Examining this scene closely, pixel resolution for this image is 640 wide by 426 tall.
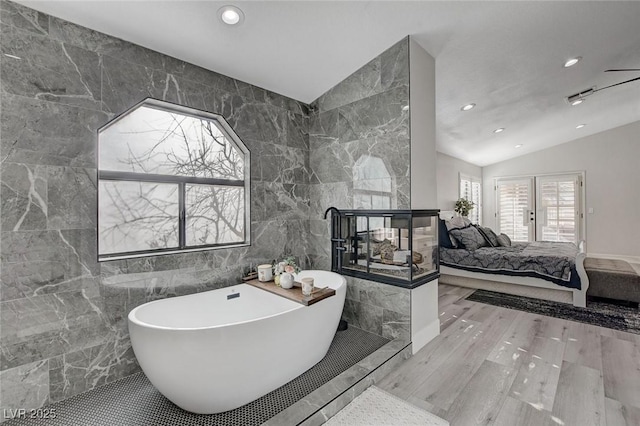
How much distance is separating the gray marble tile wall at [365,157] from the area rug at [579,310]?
191 centimetres

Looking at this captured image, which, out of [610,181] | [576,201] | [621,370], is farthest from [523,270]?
[610,181]

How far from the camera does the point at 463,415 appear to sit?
1.73 metres

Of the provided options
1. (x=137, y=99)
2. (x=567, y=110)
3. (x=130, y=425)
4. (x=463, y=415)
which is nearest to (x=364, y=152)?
(x=137, y=99)

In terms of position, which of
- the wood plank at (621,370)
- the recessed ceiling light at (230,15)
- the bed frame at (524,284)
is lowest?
the wood plank at (621,370)

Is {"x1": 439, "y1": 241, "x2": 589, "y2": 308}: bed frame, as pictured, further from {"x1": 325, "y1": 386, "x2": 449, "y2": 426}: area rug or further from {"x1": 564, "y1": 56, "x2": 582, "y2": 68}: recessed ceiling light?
{"x1": 325, "y1": 386, "x2": 449, "y2": 426}: area rug

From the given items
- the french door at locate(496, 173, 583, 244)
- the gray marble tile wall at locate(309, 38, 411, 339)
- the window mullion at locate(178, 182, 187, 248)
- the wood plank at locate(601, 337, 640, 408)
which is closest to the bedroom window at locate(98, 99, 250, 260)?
the window mullion at locate(178, 182, 187, 248)

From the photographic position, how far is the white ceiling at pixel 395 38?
196cm

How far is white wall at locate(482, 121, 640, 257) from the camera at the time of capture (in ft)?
18.4

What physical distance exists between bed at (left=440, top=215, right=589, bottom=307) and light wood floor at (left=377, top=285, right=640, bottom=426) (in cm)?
68

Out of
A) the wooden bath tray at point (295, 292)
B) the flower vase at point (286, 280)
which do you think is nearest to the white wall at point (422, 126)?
the wooden bath tray at point (295, 292)

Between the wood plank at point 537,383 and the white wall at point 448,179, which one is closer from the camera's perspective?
the wood plank at point 537,383

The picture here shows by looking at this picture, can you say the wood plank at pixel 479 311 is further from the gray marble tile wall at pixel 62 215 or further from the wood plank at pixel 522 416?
the gray marble tile wall at pixel 62 215

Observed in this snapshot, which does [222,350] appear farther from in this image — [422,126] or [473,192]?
[473,192]

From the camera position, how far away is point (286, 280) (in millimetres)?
2408
